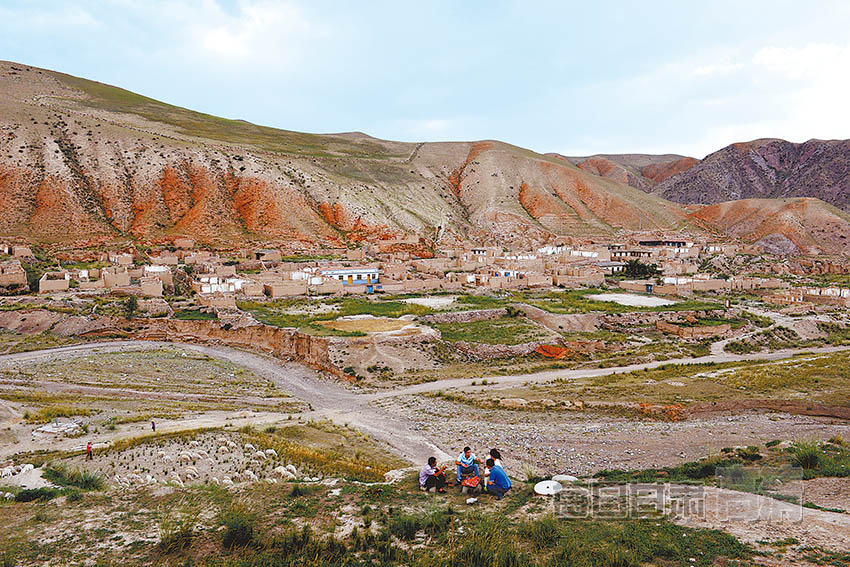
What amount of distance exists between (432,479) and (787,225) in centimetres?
9478

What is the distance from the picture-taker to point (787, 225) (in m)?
81.9

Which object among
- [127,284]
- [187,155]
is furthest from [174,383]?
[187,155]

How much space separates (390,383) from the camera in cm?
2366

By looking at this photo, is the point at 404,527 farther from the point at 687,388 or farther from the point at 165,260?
the point at 165,260

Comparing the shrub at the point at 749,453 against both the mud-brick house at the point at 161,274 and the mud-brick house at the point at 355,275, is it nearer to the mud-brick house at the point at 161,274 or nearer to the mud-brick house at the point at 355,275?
the mud-brick house at the point at 355,275

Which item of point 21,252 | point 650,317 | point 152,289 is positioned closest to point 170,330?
point 152,289

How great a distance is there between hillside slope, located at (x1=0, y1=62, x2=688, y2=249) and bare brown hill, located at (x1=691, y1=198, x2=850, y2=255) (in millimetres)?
9533

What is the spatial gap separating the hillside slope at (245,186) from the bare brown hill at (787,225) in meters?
9.53

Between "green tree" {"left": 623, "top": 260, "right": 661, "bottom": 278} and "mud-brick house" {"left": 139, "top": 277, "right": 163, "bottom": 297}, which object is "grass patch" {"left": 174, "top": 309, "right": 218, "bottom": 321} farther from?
"green tree" {"left": 623, "top": 260, "right": 661, "bottom": 278}

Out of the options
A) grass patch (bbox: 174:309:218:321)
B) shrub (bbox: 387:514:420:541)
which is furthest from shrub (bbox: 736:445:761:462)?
grass patch (bbox: 174:309:218:321)

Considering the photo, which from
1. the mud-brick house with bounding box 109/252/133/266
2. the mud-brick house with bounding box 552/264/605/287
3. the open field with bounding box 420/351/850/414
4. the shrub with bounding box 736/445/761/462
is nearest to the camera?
the shrub with bounding box 736/445/761/462

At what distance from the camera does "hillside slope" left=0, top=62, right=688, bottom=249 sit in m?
60.0

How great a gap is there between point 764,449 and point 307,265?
141 ft

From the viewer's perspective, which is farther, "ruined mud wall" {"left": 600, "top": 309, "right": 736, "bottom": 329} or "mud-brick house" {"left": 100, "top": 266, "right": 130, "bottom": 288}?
"mud-brick house" {"left": 100, "top": 266, "right": 130, "bottom": 288}
